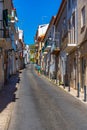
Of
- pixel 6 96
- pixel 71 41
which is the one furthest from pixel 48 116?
pixel 71 41

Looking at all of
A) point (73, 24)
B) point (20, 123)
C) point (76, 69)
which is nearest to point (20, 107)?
point (20, 123)

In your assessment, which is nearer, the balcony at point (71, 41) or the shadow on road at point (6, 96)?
the shadow on road at point (6, 96)

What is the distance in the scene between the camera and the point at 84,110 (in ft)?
46.2

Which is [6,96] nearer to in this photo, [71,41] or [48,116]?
[48,116]

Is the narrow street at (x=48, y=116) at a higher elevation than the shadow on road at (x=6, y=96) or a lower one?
higher

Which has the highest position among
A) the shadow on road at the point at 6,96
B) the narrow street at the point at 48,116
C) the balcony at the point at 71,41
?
the balcony at the point at 71,41

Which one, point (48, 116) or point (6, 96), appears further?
point (6, 96)

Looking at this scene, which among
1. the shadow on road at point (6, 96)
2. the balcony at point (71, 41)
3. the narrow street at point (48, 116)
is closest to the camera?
the narrow street at point (48, 116)

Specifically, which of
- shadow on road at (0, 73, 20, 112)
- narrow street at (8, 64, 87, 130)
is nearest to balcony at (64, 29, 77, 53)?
shadow on road at (0, 73, 20, 112)

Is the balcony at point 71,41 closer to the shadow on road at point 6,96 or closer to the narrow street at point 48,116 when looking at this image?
the shadow on road at point 6,96

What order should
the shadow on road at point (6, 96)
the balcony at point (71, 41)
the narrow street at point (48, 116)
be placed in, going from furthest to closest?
the balcony at point (71, 41)
the shadow on road at point (6, 96)
the narrow street at point (48, 116)

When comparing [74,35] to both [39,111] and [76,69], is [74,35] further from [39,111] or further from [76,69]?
[39,111]

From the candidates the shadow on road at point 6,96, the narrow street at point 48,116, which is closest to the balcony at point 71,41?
the shadow on road at point 6,96

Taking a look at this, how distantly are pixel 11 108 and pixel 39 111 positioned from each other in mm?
1540
